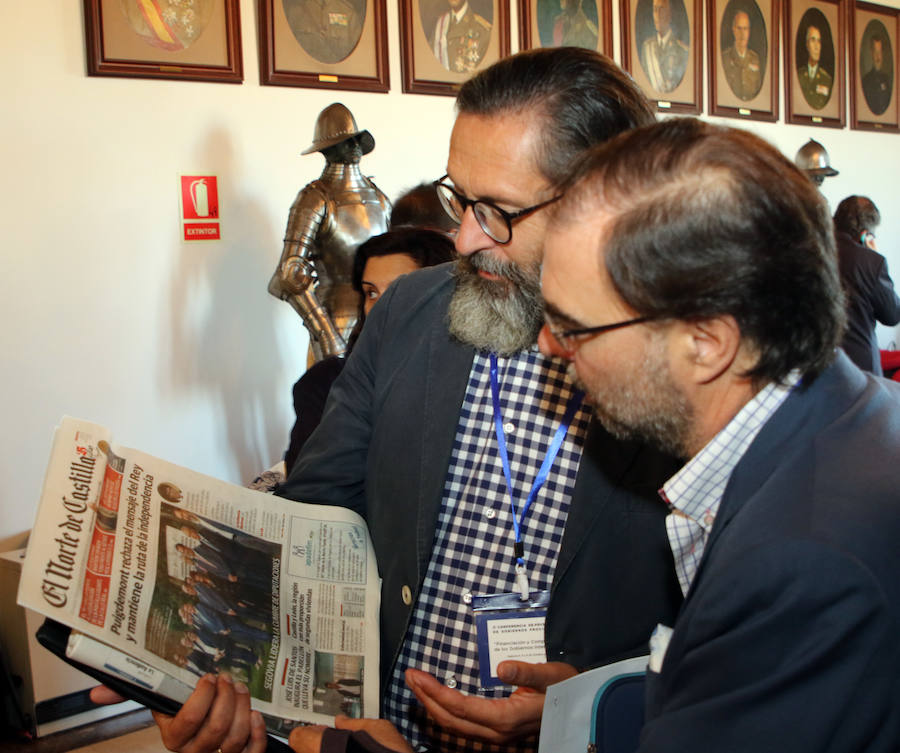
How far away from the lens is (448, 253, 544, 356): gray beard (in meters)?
1.53

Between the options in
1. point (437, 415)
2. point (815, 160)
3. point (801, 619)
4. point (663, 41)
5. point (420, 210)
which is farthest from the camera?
point (815, 160)

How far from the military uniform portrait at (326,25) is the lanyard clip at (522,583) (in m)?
3.77

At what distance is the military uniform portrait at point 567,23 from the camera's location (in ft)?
18.4

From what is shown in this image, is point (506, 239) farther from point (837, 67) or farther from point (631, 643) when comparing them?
point (837, 67)

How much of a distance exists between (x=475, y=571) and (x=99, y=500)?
624mm

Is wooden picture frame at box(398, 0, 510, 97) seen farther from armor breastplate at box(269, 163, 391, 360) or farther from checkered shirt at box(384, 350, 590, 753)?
checkered shirt at box(384, 350, 590, 753)

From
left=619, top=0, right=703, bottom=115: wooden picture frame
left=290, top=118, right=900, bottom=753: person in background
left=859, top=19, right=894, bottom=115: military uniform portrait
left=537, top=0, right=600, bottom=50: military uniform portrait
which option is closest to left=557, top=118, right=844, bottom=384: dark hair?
left=290, top=118, right=900, bottom=753: person in background

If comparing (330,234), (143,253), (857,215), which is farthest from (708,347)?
(857,215)

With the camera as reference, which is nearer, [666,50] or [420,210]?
[420,210]

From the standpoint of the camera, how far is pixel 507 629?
58.2 inches

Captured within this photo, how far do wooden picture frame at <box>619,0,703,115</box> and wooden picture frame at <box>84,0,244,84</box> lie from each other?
2981 millimetres

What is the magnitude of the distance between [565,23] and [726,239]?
5.29 m

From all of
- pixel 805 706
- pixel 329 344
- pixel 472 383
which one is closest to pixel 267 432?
pixel 329 344

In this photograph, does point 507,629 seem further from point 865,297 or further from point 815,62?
point 815,62
